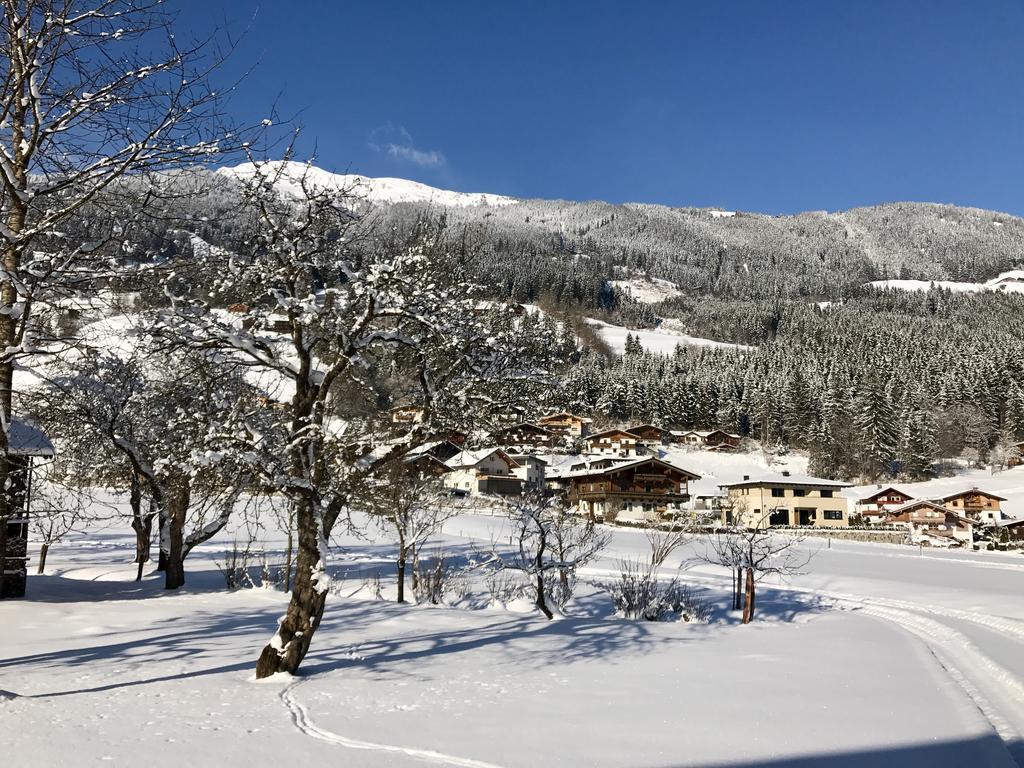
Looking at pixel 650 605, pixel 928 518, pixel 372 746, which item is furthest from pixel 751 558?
pixel 928 518

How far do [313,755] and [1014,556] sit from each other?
48452 mm

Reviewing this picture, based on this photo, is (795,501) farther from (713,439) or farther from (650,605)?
(650,605)

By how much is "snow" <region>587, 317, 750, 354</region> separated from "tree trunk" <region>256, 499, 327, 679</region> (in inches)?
6061

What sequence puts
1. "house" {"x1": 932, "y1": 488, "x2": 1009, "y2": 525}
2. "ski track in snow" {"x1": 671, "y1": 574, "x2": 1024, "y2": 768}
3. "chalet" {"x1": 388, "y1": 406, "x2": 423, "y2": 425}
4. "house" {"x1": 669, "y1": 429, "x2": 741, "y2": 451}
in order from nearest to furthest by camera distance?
"ski track in snow" {"x1": 671, "y1": 574, "x2": 1024, "y2": 768}, "chalet" {"x1": 388, "y1": 406, "x2": 423, "y2": 425}, "house" {"x1": 932, "y1": 488, "x2": 1009, "y2": 525}, "house" {"x1": 669, "y1": 429, "x2": 741, "y2": 451}

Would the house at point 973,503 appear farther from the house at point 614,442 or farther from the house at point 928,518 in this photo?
the house at point 614,442

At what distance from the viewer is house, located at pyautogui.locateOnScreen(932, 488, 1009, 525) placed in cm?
6444

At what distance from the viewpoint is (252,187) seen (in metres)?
8.02

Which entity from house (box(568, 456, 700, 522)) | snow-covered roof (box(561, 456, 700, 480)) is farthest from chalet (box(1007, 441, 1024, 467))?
house (box(568, 456, 700, 522))

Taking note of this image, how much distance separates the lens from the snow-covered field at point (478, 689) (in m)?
5.61

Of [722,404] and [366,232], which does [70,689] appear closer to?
[366,232]

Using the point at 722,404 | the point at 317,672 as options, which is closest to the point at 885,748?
the point at 317,672

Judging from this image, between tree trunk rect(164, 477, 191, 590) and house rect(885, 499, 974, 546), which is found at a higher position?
tree trunk rect(164, 477, 191, 590)

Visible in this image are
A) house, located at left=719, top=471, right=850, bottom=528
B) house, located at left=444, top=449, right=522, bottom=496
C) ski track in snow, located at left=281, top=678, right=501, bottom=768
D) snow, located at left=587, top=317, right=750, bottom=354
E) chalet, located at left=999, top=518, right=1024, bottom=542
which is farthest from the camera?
snow, located at left=587, top=317, right=750, bottom=354

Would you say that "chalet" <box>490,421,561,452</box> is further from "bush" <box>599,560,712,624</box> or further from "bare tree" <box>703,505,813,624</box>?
"bare tree" <box>703,505,813,624</box>
